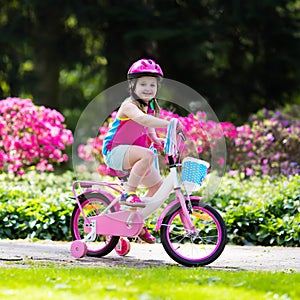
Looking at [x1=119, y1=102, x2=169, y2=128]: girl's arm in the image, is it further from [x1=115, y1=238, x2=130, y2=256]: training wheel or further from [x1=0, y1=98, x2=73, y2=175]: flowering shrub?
[x1=0, y1=98, x2=73, y2=175]: flowering shrub

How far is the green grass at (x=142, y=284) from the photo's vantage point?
4363 mm

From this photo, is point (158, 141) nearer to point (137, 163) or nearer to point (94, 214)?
point (137, 163)

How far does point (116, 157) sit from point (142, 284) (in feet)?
5.06

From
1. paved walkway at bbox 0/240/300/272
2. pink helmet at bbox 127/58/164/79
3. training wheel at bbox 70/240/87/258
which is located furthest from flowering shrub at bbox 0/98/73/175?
pink helmet at bbox 127/58/164/79

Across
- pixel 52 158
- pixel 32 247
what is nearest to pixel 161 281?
pixel 32 247

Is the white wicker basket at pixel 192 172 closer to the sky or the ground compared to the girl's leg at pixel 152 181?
closer to the sky

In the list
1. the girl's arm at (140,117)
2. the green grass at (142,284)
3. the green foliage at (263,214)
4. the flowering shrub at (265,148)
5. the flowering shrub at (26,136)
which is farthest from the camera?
the flowering shrub at (265,148)

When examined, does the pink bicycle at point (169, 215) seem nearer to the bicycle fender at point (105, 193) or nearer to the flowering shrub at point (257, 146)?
the bicycle fender at point (105, 193)

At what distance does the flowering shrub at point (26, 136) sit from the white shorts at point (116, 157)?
4834 millimetres

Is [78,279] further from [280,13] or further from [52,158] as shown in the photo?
[280,13]

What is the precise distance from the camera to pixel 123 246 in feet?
21.6

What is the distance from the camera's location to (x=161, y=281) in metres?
4.84

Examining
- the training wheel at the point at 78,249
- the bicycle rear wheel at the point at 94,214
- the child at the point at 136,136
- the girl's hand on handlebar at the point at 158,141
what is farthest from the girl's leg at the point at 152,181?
the training wheel at the point at 78,249

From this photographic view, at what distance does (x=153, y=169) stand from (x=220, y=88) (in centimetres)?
1204
